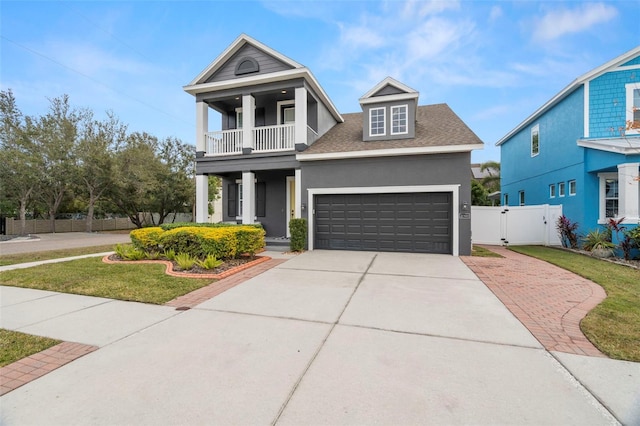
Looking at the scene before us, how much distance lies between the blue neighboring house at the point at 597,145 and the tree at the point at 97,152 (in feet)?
83.1

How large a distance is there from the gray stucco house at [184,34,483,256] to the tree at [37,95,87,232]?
12090mm

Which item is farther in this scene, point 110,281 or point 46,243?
point 46,243

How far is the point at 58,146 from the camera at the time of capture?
1830 cm

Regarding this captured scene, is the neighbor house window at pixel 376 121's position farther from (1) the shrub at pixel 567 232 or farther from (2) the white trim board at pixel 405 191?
(1) the shrub at pixel 567 232

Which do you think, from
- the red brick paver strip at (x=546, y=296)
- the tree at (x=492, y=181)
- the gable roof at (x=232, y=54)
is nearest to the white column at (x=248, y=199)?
the gable roof at (x=232, y=54)

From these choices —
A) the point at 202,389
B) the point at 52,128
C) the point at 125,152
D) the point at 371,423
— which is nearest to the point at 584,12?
the point at 371,423

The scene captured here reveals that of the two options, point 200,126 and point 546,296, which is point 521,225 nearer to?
point 546,296

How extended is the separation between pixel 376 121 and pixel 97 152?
1848 cm

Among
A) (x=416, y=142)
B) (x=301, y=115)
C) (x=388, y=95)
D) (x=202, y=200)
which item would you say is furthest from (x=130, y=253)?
(x=388, y=95)

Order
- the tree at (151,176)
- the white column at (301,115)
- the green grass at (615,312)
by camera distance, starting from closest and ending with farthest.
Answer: the green grass at (615,312) → the white column at (301,115) → the tree at (151,176)

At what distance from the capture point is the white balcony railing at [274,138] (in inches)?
475

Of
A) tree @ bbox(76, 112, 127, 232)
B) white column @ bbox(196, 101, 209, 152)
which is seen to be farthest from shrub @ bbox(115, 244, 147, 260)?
tree @ bbox(76, 112, 127, 232)

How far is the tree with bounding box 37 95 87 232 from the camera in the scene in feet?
59.5

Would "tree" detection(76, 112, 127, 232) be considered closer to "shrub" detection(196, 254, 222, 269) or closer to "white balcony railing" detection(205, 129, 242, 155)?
"white balcony railing" detection(205, 129, 242, 155)
